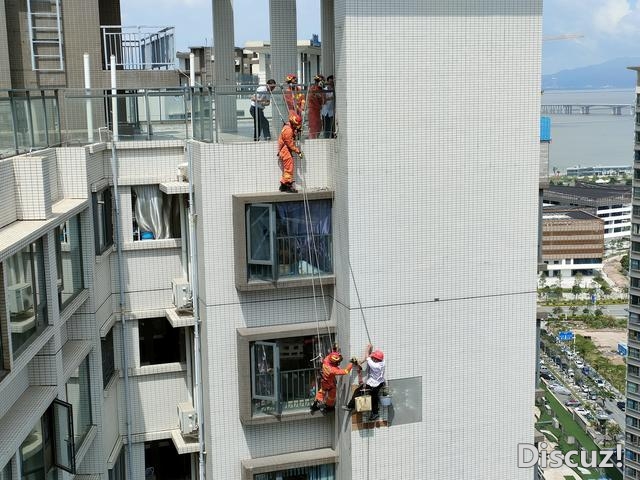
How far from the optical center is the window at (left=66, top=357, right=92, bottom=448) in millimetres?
10734

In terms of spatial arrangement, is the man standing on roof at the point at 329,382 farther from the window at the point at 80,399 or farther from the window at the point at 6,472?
the window at the point at 6,472

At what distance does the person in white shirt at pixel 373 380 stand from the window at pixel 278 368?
710 millimetres

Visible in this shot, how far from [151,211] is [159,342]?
6.72ft

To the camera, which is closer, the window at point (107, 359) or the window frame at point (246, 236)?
the window frame at point (246, 236)

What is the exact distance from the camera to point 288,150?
11203 millimetres

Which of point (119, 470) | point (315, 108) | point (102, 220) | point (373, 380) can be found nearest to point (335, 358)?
→ point (373, 380)

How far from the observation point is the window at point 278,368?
11289 mm

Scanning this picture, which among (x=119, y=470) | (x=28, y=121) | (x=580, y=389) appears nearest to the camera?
(x=28, y=121)

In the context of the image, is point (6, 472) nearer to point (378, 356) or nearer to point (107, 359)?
point (107, 359)

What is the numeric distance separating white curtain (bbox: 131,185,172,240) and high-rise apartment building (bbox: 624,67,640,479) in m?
33.2

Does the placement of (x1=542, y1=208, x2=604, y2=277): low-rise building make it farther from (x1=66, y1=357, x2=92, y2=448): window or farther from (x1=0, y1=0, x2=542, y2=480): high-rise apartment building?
(x1=66, y1=357, x2=92, y2=448): window

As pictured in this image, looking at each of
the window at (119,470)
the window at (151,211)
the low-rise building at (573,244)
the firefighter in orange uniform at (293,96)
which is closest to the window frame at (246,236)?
the firefighter in orange uniform at (293,96)

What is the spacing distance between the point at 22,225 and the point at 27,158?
982mm

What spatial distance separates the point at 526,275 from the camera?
11664 mm
